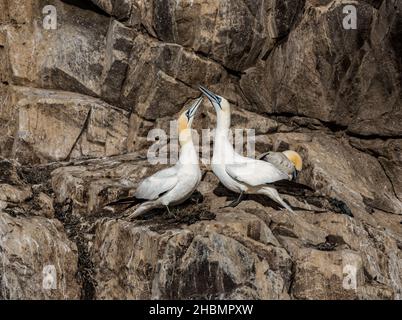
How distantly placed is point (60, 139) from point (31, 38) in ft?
7.29

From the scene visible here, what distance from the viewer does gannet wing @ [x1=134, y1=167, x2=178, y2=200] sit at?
14.3 metres

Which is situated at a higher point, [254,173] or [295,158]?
[295,158]

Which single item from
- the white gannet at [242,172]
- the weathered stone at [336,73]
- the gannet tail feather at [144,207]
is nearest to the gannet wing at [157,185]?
the gannet tail feather at [144,207]

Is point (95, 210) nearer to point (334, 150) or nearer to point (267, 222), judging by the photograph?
point (267, 222)

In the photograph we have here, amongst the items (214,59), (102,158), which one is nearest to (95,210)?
(102,158)

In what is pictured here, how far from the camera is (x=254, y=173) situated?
14578mm

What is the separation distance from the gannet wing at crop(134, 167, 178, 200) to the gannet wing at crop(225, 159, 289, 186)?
3.14ft

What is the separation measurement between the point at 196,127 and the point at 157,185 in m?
3.55

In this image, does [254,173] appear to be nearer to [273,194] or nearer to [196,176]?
[273,194]

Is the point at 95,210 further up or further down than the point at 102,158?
further down

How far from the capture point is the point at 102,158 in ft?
57.9

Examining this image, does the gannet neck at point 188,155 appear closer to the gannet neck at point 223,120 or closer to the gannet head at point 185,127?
the gannet head at point 185,127

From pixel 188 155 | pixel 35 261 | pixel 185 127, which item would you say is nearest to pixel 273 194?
pixel 188 155

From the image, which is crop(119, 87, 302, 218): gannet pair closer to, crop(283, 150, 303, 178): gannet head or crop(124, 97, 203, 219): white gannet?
crop(124, 97, 203, 219): white gannet
